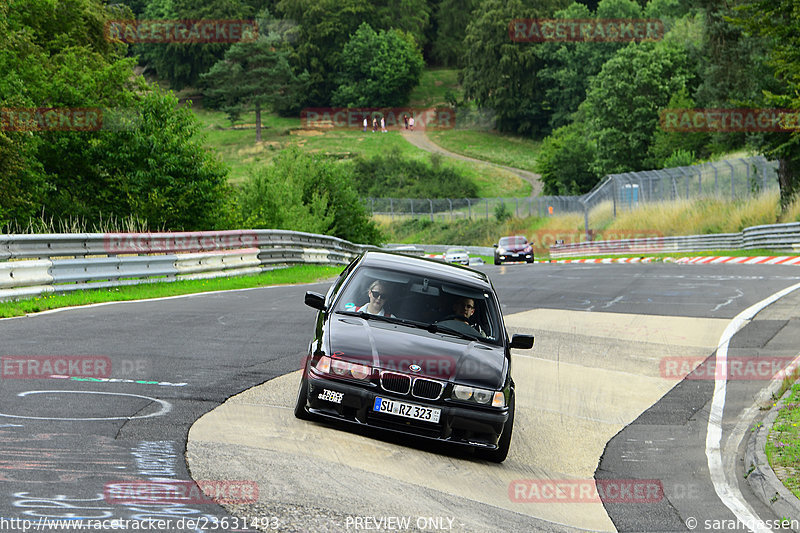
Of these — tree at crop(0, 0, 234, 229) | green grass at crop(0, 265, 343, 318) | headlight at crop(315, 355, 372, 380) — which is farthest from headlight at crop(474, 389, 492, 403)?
tree at crop(0, 0, 234, 229)

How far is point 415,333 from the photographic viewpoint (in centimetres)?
855

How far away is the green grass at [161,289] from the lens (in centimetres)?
1507

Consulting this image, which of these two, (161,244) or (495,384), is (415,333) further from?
(161,244)

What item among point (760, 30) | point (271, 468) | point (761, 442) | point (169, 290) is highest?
point (760, 30)

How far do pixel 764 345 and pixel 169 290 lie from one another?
10975 millimetres

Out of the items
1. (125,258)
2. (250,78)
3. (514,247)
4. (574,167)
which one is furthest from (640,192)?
(250,78)

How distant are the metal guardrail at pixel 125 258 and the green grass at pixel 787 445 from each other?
11.1 m

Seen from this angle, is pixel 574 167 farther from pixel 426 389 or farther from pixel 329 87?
pixel 426 389

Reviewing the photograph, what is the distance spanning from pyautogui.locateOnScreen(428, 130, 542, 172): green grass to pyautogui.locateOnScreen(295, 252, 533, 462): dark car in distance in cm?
11226

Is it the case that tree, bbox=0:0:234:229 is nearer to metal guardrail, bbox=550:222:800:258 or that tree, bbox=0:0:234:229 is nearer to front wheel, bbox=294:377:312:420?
metal guardrail, bbox=550:222:800:258

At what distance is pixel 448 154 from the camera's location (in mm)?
126375

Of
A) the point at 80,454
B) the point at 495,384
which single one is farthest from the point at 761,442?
the point at 80,454

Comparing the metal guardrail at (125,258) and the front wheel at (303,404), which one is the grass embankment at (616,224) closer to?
the metal guardrail at (125,258)

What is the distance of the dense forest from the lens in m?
29.9
